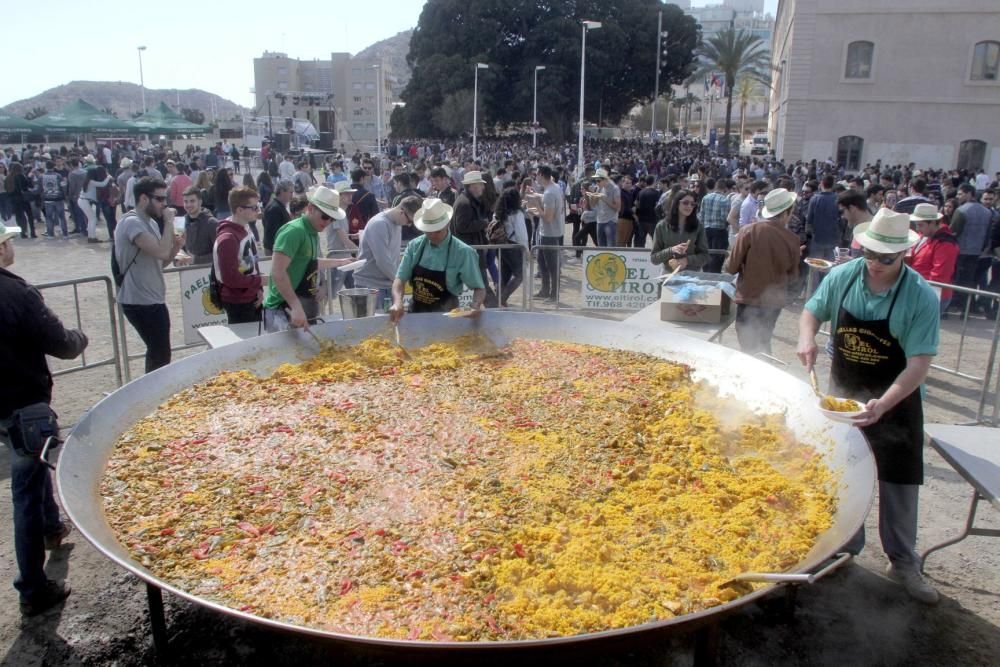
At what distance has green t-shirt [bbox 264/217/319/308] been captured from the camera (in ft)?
18.7

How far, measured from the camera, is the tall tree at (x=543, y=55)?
62.0 metres

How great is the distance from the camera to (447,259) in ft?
20.2

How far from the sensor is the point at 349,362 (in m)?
5.50

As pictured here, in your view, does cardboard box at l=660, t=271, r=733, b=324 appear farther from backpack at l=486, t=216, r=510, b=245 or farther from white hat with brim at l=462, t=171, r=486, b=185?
backpack at l=486, t=216, r=510, b=245

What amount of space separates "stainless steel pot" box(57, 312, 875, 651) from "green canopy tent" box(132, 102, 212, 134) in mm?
33775

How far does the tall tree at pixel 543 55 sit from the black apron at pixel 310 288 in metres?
58.4

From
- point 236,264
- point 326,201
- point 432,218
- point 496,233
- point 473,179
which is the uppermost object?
point 473,179

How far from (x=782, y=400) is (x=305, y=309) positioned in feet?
12.1

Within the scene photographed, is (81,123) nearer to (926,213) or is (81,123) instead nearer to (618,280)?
(618,280)

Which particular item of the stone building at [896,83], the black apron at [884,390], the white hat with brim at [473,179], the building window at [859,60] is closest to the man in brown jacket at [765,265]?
the black apron at [884,390]

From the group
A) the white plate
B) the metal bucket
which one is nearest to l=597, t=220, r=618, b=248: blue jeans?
the metal bucket

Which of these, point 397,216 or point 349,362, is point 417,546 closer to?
point 349,362

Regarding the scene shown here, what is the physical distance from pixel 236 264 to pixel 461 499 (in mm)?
3577

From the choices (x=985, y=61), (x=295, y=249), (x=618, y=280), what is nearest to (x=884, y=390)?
(x=295, y=249)
